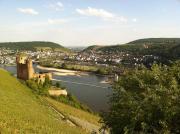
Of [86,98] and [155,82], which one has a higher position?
[155,82]

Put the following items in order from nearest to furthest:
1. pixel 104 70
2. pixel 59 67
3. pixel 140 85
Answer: pixel 140 85 → pixel 104 70 → pixel 59 67

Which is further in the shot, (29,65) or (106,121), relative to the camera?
(29,65)

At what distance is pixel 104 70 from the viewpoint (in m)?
152

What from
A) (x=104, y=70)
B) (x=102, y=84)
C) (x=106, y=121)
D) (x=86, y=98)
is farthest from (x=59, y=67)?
(x=106, y=121)

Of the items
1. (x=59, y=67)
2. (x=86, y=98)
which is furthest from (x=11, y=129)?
(x=59, y=67)

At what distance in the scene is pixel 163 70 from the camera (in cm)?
2141

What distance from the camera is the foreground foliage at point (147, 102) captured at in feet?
58.2

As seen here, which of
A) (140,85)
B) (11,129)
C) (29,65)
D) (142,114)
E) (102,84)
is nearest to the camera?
(11,129)

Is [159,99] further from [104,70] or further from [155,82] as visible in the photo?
[104,70]

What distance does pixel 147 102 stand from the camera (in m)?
18.4

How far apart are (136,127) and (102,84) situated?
92.2 meters

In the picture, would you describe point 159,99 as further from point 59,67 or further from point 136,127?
point 59,67

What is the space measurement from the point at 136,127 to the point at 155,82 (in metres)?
2.91

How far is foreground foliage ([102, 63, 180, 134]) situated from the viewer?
17750 mm
